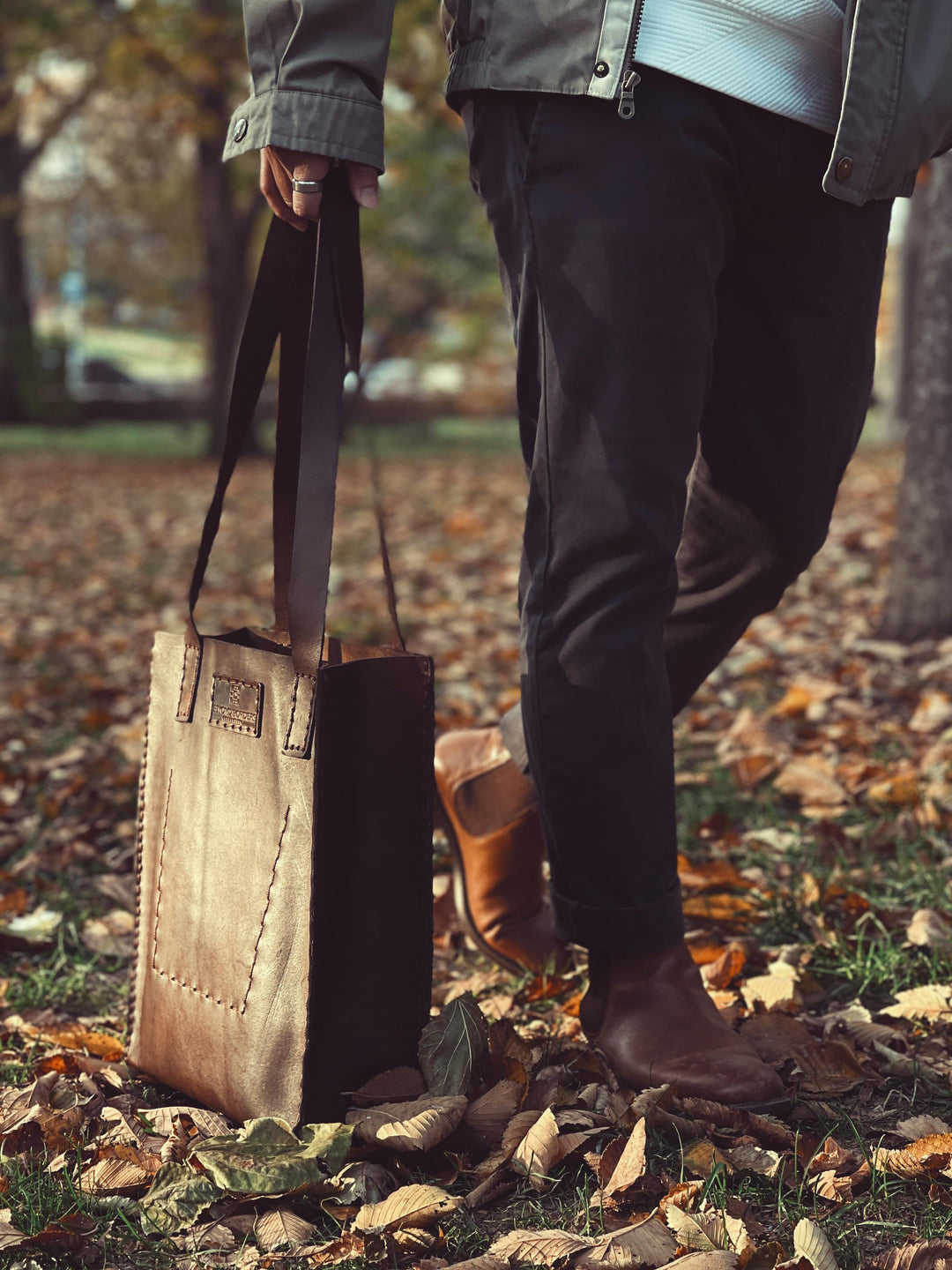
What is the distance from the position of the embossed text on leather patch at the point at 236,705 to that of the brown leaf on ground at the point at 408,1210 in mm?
547

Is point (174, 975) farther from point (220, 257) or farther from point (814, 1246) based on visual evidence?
point (220, 257)

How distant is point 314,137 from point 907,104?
0.69 meters

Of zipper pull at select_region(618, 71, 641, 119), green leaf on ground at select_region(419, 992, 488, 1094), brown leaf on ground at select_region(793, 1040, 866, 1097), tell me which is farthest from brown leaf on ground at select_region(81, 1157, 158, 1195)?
zipper pull at select_region(618, 71, 641, 119)

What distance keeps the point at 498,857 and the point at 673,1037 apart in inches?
19.8

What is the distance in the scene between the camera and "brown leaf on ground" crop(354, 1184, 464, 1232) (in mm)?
1403

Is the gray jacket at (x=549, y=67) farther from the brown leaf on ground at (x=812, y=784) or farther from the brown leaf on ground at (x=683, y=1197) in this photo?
the brown leaf on ground at (x=812, y=784)

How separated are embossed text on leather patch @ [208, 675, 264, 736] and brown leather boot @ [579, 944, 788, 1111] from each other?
55 cm

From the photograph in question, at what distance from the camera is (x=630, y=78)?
1.47m

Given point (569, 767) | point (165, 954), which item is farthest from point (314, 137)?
point (165, 954)

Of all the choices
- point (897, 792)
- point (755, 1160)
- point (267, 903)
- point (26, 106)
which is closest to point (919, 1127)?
point (755, 1160)

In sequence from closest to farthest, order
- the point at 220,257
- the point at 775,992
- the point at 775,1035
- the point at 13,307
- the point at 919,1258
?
the point at 919,1258 < the point at 775,1035 < the point at 775,992 < the point at 220,257 < the point at 13,307

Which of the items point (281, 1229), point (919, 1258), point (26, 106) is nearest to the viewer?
point (919, 1258)

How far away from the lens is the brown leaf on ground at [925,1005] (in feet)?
6.30

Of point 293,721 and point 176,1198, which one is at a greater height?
point 293,721
